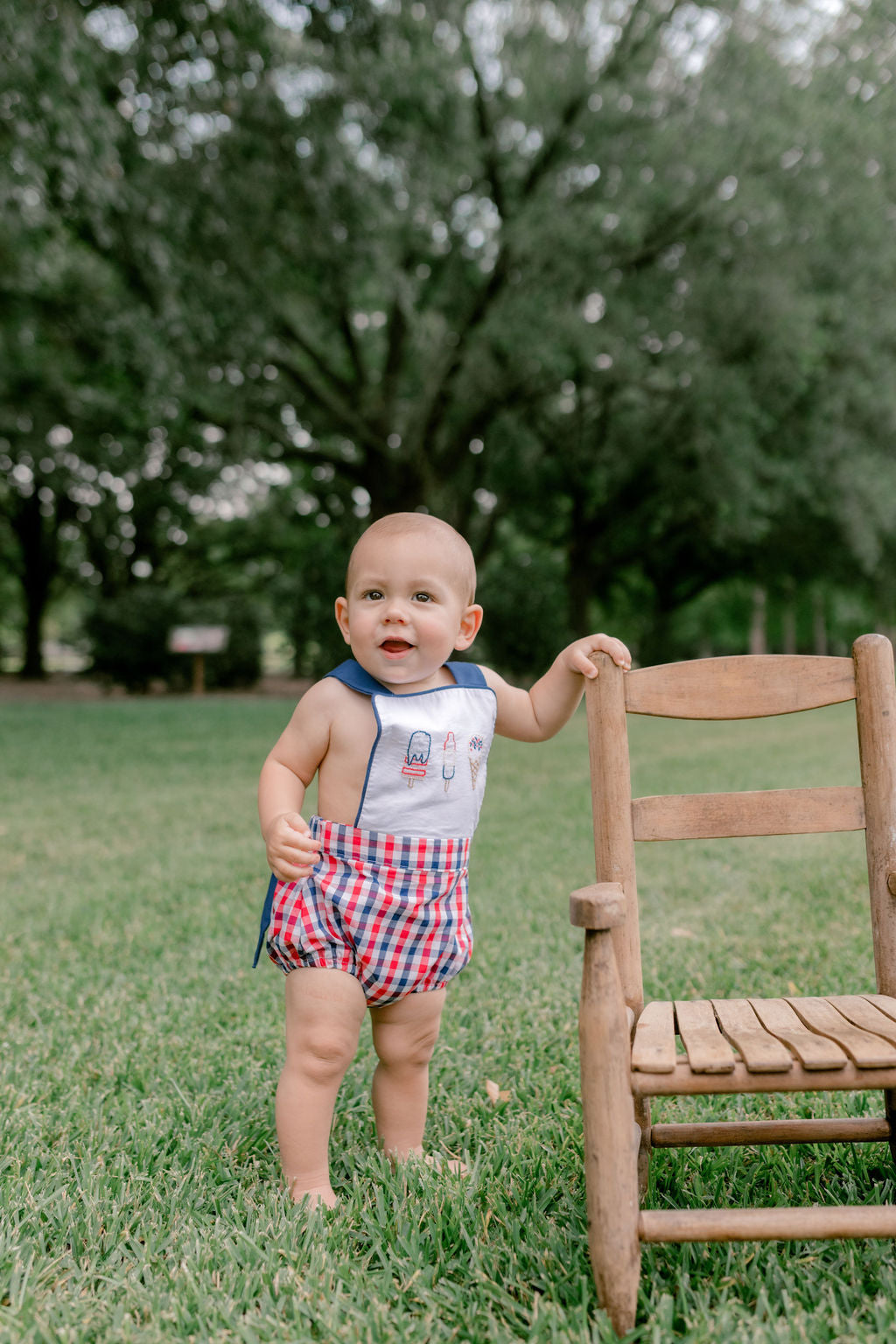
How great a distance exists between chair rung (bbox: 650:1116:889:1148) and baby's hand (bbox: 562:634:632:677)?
99 cm

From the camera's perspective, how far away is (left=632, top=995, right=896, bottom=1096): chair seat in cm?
162

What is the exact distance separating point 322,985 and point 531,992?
5.01ft

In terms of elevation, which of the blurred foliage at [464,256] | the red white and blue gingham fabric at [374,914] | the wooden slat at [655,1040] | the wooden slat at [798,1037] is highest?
the blurred foliage at [464,256]

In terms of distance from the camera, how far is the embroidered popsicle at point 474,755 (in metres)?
2.24

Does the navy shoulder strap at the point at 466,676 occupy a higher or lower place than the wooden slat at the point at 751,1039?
higher

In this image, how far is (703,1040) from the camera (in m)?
1.75

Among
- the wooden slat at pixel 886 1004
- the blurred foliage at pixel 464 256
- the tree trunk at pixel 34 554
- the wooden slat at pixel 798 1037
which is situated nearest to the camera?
the wooden slat at pixel 798 1037

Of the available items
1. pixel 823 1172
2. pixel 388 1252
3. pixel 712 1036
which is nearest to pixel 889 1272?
pixel 823 1172

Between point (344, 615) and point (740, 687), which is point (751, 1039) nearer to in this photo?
point (740, 687)

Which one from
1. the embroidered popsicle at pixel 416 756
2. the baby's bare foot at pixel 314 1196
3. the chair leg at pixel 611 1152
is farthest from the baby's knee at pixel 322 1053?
the chair leg at pixel 611 1152

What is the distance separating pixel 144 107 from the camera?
954cm

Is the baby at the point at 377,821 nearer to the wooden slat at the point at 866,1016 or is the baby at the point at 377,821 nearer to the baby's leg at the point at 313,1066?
the baby's leg at the point at 313,1066

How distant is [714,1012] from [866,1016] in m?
0.27

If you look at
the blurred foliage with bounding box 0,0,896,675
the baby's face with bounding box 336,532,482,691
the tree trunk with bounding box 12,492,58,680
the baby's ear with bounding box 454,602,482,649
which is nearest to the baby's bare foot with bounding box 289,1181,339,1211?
the baby's face with bounding box 336,532,482,691
